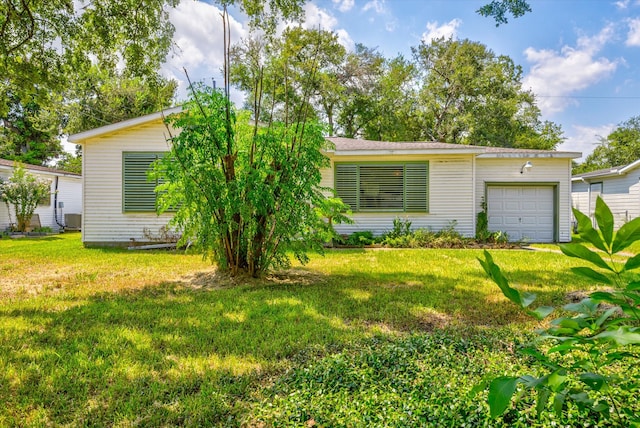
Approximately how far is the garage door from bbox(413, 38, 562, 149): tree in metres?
12.1

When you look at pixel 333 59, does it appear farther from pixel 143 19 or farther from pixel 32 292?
pixel 32 292

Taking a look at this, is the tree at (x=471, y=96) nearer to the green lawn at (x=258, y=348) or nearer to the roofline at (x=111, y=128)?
the roofline at (x=111, y=128)

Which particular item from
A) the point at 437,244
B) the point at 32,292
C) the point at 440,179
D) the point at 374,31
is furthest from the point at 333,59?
the point at 32,292

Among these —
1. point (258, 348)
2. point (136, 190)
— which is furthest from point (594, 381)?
point (136, 190)

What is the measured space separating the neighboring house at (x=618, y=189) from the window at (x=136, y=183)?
15.8m

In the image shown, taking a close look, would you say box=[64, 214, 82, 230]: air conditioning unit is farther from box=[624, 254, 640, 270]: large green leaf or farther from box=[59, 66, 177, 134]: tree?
box=[624, 254, 640, 270]: large green leaf

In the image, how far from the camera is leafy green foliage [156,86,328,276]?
4871mm

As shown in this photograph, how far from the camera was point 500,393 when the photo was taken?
2.57 feet

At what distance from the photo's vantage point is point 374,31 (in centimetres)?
1189

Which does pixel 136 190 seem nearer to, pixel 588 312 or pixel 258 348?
pixel 258 348

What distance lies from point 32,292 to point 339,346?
4753mm

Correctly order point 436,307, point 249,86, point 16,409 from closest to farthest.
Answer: point 16,409
point 436,307
point 249,86

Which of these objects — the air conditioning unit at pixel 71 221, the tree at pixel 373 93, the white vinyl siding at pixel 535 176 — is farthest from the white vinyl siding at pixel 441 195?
the air conditioning unit at pixel 71 221

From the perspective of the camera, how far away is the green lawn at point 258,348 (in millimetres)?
2096
